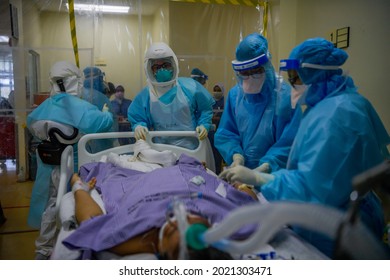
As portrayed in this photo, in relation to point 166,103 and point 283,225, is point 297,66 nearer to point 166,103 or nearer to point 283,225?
point 283,225

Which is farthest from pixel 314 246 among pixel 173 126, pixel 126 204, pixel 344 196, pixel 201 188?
pixel 173 126

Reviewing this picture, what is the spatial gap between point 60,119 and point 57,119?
2 centimetres

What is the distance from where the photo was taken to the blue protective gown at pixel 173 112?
85.9 inches

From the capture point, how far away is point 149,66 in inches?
89.6

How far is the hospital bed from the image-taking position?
89cm

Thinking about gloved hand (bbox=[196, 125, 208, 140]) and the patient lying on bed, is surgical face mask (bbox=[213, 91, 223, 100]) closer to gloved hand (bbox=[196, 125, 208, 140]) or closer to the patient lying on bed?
gloved hand (bbox=[196, 125, 208, 140])

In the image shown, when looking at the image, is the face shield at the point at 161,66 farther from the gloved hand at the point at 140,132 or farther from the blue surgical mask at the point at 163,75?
the gloved hand at the point at 140,132

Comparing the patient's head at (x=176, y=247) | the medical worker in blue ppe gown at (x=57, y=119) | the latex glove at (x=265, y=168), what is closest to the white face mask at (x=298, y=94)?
the latex glove at (x=265, y=168)

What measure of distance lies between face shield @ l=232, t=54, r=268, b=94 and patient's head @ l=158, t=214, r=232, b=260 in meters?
0.85

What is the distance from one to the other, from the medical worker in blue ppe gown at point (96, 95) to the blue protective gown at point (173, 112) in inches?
12.0

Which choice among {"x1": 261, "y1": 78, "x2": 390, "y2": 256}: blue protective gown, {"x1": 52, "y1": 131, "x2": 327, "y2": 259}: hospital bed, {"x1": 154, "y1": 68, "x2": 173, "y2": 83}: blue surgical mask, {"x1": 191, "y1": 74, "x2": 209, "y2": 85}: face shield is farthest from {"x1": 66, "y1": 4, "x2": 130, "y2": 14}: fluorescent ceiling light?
{"x1": 261, "y1": 78, "x2": 390, "y2": 256}: blue protective gown

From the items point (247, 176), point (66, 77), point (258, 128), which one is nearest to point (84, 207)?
point (247, 176)

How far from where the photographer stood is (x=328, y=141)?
34.9 inches

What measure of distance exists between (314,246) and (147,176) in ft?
2.46
